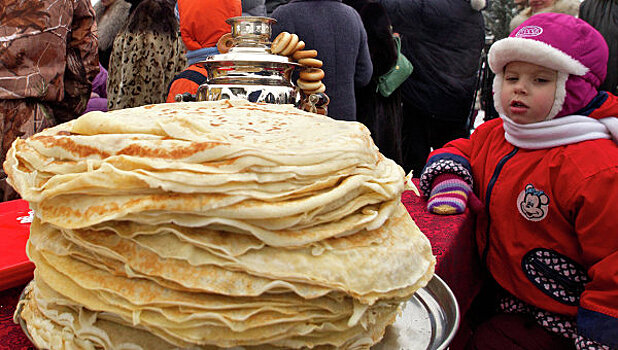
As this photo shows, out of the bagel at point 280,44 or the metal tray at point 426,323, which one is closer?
the metal tray at point 426,323

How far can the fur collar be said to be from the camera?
293cm

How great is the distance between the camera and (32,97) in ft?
5.59

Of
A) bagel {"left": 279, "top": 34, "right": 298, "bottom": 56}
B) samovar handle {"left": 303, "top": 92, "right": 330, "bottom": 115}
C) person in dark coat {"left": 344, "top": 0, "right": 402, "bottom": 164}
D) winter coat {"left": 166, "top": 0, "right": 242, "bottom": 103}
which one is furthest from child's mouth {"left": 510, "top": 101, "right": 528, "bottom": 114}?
person in dark coat {"left": 344, "top": 0, "right": 402, "bottom": 164}

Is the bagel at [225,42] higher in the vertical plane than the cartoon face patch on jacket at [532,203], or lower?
higher

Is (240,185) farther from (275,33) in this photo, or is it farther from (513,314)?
(275,33)

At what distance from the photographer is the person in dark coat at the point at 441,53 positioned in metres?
2.89

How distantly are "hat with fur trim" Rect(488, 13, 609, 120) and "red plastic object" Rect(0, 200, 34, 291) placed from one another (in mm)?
1200

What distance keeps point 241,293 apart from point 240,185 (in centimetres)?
10

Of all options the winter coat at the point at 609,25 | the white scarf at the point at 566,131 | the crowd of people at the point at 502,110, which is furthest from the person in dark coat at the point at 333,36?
the winter coat at the point at 609,25

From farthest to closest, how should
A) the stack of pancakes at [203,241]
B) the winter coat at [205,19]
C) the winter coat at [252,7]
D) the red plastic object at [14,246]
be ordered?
the winter coat at [252,7], the winter coat at [205,19], the red plastic object at [14,246], the stack of pancakes at [203,241]

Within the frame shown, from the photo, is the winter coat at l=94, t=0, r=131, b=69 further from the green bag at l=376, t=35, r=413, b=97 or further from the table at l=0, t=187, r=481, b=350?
the table at l=0, t=187, r=481, b=350

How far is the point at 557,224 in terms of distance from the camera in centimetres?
107

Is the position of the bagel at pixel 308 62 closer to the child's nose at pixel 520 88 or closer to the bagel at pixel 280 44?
the bagel at pixel 280 44

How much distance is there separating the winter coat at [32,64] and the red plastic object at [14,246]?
0.82m
